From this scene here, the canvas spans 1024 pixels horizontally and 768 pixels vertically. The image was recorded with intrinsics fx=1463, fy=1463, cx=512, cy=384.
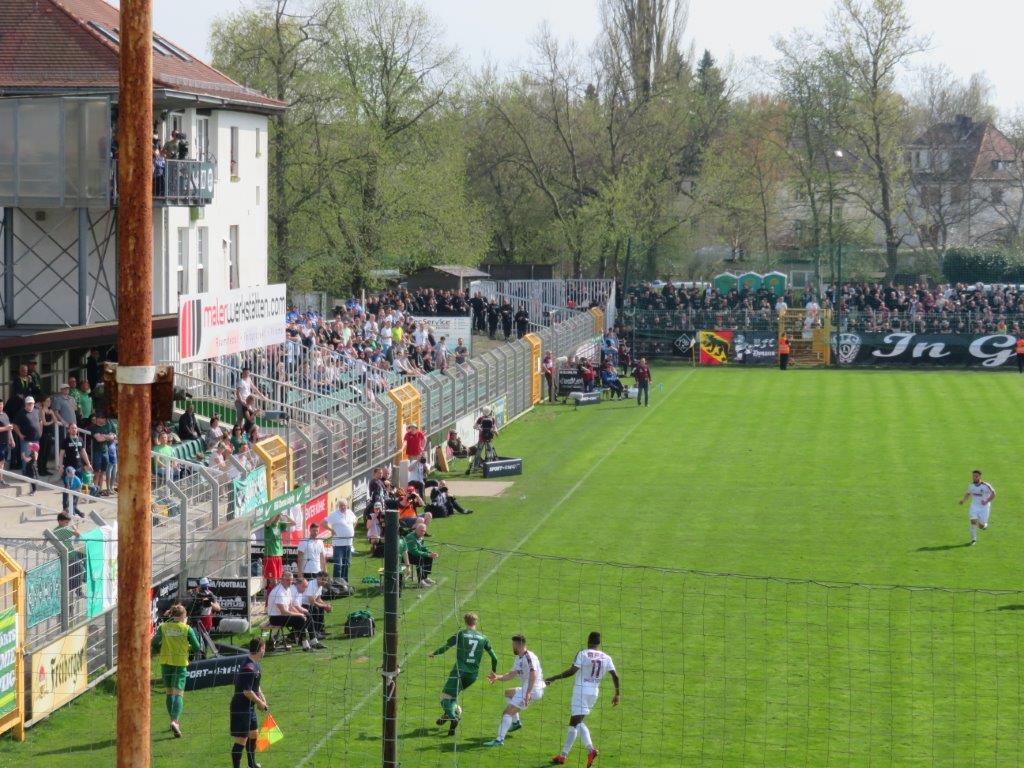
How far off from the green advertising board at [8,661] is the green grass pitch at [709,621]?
0.52 m

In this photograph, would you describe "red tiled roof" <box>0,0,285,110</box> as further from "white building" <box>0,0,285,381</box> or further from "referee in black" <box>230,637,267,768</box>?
"referee in black" <box>230,637,267,768</box>

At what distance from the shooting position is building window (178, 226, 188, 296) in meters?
37.1

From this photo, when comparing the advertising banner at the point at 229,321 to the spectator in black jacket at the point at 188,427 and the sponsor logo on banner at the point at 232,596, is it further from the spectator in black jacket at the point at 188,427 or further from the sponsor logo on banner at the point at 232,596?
the sponsor logo on banner at the point at 232,596

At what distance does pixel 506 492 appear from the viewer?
32969 mm

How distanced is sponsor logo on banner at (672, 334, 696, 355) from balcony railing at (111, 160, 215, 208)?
27.5 meters

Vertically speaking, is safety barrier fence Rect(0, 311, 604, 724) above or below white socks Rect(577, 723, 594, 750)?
above

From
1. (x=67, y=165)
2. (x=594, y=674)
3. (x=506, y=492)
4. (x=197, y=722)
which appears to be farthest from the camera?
(x=506, y=492)

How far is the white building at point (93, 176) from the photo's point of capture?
29.2 meters

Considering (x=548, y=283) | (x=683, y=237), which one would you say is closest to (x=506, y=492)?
(x=548, y=283)

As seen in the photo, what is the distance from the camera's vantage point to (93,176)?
29.5m

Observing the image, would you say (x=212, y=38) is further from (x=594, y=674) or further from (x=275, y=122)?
(x=594, y=674)

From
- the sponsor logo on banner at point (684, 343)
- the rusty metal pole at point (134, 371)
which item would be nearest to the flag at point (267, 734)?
the rusty metal pole at point (134, 371)

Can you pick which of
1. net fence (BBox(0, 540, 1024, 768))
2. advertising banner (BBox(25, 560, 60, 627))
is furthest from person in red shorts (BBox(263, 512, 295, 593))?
advertising banner (BBox(25, 560, 60, 627))

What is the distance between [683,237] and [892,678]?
60145mm
